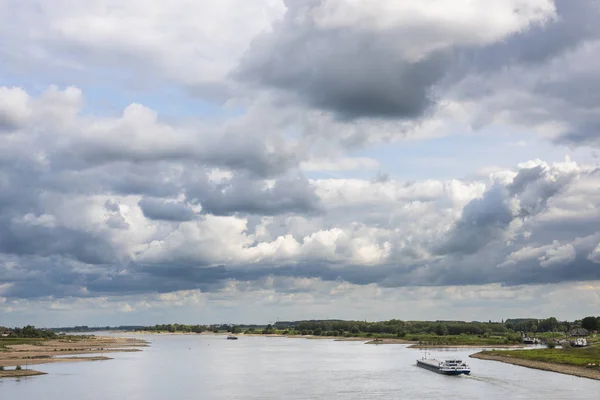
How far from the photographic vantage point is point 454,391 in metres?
98.6

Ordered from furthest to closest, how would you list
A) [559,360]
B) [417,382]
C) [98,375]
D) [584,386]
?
[559,360] < [98,375] < [417,382] < [584,386]

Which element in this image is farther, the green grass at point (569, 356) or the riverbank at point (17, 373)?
the green grass at point (569, 356)

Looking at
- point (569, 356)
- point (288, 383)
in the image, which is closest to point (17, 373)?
point (288, 383)

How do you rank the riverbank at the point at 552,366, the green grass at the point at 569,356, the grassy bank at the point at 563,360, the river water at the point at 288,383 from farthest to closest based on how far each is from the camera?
the green grass at the point at 569,356 < the grassy bank at the point at 563,360 < the riverbank at the point at 552,366 < the river water at the point at 288,383

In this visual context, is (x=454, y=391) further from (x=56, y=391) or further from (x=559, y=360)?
(x=56, y=391)

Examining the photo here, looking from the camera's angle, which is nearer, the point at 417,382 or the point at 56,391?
the point at 56,391

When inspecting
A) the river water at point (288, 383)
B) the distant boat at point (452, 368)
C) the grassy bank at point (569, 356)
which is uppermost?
the grassy bank at point (569, 356)

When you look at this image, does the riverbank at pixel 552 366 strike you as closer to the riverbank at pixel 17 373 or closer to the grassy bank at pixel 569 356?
the grassy bank at pixel 569 356

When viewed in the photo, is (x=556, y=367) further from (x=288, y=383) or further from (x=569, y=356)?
(x=288, y=383)

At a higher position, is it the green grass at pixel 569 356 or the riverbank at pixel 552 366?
the green grass at pixel 569 356

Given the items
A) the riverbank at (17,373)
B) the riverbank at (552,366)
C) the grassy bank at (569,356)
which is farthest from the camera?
the grassy bank at (569,356)

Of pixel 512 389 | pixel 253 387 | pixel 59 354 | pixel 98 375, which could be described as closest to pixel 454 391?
pixel 512 389

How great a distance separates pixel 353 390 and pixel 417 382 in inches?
706

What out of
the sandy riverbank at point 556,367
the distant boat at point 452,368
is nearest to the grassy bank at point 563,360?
the sandy riverbank at point 556,367
